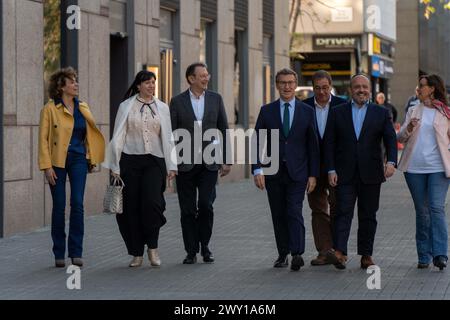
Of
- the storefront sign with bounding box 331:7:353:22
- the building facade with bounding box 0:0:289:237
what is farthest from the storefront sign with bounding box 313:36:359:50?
the building facade with bounding box 0:0:289:237

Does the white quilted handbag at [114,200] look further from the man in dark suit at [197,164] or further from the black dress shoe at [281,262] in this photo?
the black dress shoe at [281,262]

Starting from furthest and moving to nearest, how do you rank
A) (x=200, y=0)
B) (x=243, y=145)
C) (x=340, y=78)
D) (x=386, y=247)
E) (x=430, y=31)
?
(x=430, y=31)
(x=340, y=78)
(x=243, y=145)
(x=200, y=0)
(x=386, y=247)

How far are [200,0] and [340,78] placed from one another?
84.3ft

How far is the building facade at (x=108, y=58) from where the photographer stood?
46.6ft

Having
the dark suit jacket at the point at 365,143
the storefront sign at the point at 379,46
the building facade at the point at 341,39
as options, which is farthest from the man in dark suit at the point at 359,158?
the storefront sign at the point at 379,46

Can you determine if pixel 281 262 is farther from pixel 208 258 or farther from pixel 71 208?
pixel 71 208

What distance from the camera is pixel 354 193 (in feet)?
36.6

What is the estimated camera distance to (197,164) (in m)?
11.6

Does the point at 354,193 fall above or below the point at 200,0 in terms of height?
below

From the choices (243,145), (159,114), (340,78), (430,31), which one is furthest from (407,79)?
(159,114)

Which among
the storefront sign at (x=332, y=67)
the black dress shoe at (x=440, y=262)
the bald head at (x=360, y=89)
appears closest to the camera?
the black dress shoe at (x=440, y=262)

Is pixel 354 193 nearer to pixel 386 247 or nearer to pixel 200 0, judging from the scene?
pixel 386 247

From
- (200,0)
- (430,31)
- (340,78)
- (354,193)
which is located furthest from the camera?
(430,31)

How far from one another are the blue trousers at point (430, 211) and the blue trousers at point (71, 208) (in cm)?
304
